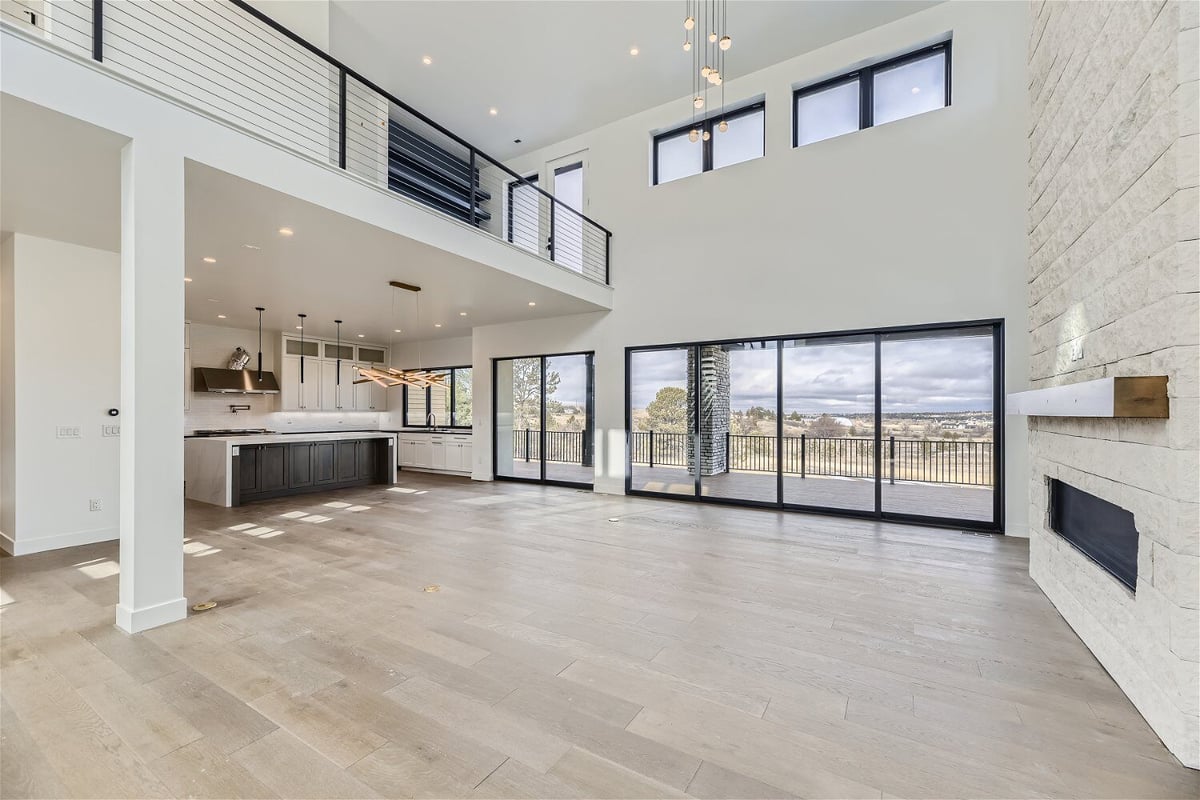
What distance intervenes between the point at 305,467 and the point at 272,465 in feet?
1.58

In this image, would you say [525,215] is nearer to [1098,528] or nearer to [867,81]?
[867,81]

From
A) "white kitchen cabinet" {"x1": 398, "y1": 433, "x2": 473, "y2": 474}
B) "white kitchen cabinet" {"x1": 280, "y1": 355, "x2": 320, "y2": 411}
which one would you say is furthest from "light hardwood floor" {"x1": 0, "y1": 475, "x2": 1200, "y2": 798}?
"white kitchen cabinet" {"x1": 280, "y1": 355, "x2": 320, "y2": 411}

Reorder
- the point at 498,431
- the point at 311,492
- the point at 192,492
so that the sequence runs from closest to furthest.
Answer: the point at 192,492, the point at 311,492, the point at 498,431

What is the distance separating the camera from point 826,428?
614 cm

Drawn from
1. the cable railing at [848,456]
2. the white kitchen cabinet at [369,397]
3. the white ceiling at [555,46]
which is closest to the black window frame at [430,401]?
the white kitchen cabinet at [369,397]

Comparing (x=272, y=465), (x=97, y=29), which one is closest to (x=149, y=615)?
(x=97, y=29)

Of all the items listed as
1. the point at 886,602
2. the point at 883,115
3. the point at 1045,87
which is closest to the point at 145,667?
→ the point at 886,602

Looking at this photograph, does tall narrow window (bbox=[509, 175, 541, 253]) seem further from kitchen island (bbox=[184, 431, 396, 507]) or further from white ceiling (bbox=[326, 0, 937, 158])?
kitchen island (bbox=[184, 431, 396, 507])

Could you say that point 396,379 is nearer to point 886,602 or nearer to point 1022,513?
point 886,602

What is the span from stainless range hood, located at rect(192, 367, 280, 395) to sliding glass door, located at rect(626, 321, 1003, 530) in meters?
7.00

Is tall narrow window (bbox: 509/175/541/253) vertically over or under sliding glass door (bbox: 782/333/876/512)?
over

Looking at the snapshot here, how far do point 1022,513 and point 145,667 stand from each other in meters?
7.01

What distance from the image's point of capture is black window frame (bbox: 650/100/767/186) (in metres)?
6.79

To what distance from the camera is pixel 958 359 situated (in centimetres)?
554
